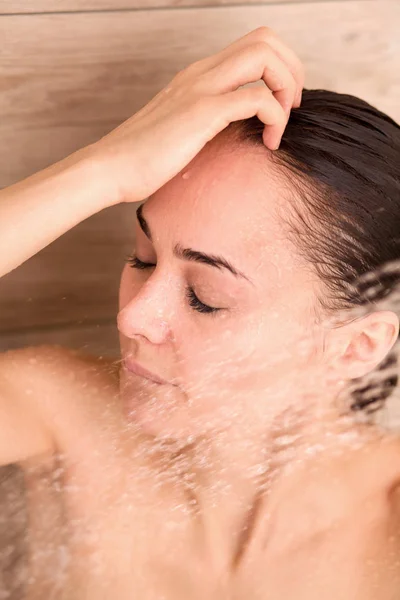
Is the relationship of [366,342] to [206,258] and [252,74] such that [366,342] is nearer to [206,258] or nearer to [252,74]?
[206,258]

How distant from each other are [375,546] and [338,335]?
28cm

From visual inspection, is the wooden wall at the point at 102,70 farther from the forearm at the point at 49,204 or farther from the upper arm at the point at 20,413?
the forearm at the point at 49,204

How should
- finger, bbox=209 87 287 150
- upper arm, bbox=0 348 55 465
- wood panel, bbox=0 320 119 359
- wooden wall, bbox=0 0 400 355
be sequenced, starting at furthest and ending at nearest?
wood panel, bbox=0 320 119 359 < wooden wall, bbox=0 0 400 355 < upper arm, bbox=0 348 55 465 < finger, bbox=209 87 287 150

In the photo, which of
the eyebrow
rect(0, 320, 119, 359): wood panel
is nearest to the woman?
the eyebrow

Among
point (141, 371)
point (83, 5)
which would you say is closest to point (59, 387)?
point (141, 371)

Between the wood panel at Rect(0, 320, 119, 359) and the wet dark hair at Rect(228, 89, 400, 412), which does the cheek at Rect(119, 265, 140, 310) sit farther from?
the wood panel at Rect(0, 320, 119, 359)

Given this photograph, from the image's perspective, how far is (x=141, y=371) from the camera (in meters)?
0.83

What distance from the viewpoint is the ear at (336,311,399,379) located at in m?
0.80

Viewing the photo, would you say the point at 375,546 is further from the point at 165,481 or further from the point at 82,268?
the point at 82,268

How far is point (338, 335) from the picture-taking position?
31.6 inches

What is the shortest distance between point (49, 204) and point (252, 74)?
245 millimetres

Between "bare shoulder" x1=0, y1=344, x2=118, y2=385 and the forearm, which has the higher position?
the forearm

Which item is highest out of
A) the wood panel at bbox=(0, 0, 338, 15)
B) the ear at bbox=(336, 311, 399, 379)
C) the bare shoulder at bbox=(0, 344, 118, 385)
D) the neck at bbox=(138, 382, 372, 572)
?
the wood panel at bbox=(0, 0, 338, 15)

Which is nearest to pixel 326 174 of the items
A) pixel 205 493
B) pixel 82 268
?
pixel 205 493
